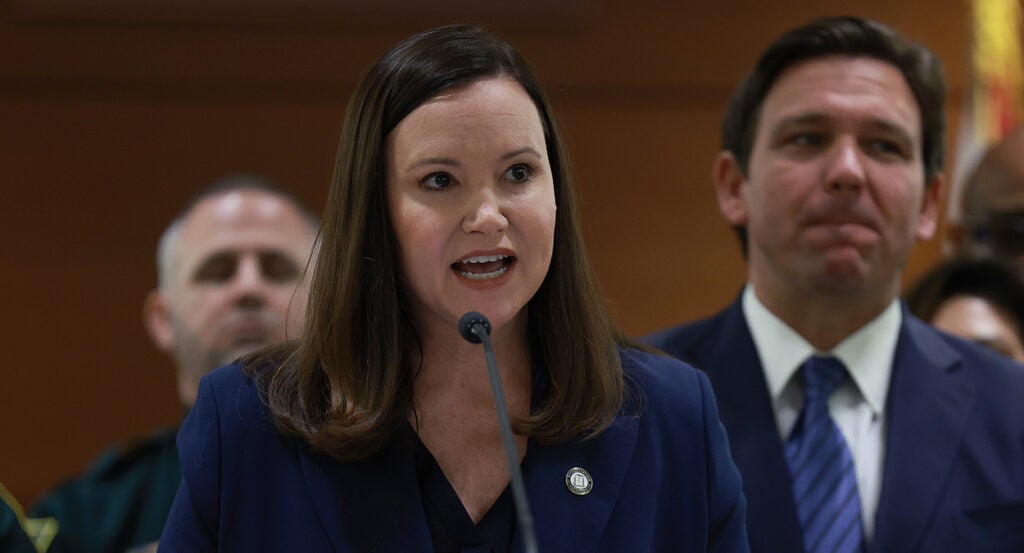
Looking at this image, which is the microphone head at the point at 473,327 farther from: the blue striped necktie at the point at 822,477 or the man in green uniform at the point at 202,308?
the man in green uniform at the point at 202,308

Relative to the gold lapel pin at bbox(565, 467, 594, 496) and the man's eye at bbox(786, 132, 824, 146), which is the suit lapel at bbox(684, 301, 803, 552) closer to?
the man's eye at bbox(786, 132, 824, 146)

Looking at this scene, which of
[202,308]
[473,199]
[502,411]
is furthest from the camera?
[202,308]

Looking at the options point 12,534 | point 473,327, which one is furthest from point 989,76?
point 12,534

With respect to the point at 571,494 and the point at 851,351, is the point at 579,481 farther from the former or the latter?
the point at 851,351

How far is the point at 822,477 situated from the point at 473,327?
31.8 inches

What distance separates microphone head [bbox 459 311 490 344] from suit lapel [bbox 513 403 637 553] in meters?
Answer: 0.20

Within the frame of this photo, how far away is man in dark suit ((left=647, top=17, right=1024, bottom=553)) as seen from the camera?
1833 mm

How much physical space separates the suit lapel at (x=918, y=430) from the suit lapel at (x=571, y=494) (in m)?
0.57

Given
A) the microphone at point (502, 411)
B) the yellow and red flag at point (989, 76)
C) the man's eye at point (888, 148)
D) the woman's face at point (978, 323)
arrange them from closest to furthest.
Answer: the microphone at point (502, 411) → the man's eye at point (888, 148) → the woman's face at point (978, 323) → the yellow and red flag at point (989, 76)

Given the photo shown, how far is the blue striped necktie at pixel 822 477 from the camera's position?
1.82 metres

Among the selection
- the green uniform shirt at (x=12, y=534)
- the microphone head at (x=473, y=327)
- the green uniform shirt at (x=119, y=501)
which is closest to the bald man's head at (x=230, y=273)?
the green uniform shirt at (x=119, y=501)

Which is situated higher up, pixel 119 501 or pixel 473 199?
pixel 473 199

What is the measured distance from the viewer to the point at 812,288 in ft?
6.66

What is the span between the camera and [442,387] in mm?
1437
